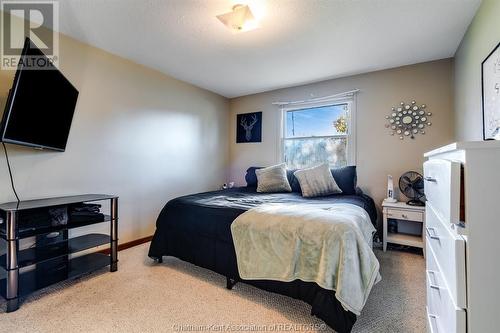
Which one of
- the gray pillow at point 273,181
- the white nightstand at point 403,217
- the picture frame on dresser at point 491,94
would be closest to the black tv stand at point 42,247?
the gray pillow at point 273,181

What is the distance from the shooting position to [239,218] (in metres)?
1.91

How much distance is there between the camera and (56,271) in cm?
204

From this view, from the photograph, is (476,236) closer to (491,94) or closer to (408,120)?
(491,94)

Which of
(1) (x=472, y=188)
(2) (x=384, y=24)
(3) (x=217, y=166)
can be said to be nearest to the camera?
(1) (x=472, y=188)

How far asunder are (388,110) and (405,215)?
1398 mm

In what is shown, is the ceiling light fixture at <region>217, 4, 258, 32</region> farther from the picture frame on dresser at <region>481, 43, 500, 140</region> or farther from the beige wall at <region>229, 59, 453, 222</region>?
the beige wall at <region>229, 59, 453, 222</region>

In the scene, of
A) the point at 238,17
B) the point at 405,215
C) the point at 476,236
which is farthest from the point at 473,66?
the point at 476,236

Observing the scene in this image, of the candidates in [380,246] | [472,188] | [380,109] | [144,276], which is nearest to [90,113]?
[144,276]

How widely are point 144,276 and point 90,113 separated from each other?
1.84 meters

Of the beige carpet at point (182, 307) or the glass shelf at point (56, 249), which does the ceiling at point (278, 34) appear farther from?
the beige carpet at point (182, 307)

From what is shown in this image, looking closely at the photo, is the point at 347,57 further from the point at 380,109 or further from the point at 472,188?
the point at 472,188

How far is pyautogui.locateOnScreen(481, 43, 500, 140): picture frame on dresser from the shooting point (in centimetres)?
154

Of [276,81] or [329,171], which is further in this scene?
[276,81]

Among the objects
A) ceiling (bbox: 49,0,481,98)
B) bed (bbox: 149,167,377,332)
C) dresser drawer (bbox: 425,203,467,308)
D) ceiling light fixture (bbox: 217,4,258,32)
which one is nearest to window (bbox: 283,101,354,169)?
ceiling (bbox: 49,0,481,98)
